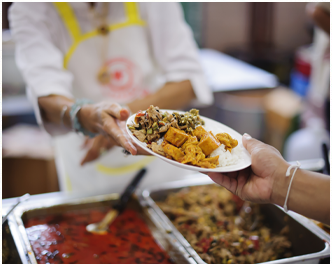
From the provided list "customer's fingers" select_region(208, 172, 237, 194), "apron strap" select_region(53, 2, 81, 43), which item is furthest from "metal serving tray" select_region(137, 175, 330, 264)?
"apron strap" select_region(53, 2, 81, 43)

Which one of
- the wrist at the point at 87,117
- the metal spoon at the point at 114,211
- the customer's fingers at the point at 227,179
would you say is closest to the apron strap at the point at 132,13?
the wrist at the point at 87,117

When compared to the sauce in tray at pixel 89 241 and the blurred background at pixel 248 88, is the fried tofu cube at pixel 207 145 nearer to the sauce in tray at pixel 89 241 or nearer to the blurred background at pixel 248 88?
the blurred background at pixel 248 88

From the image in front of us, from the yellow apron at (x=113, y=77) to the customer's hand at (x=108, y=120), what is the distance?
1.59 feet

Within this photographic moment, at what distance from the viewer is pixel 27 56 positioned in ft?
4.92

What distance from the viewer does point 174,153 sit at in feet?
3.11

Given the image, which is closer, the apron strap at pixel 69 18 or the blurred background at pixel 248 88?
the apron strap at pixel 69 18

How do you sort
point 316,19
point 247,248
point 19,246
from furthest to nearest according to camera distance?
point 316,19, point 247,248, point 19,246

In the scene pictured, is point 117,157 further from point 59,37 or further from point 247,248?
point 247,248

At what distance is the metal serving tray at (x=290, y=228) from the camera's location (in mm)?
1175

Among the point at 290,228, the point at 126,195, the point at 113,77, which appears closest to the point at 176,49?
the point at 113,77

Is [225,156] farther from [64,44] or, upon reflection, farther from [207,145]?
[64,44]

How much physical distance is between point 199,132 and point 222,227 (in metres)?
0.63

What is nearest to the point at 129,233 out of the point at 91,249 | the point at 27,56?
the point at 91,249

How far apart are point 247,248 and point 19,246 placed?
0.90m
